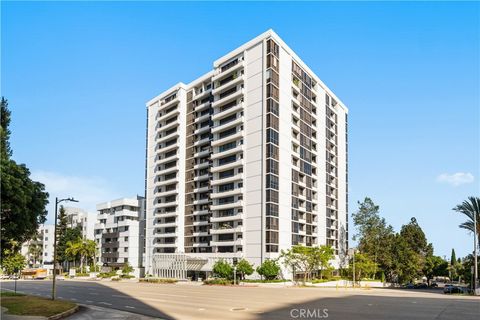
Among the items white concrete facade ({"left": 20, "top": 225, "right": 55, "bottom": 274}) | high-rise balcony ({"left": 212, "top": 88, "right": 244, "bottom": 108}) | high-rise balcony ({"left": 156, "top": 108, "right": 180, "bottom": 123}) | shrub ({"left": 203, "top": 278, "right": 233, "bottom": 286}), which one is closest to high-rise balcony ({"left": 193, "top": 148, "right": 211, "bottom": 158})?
high-rise balcony ({"left": 212, "top": 88, "right": 244, "bottom": 108})

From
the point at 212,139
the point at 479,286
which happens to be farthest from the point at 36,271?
the point at 479,286

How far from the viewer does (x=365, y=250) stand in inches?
3875

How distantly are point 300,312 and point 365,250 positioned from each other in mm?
74031

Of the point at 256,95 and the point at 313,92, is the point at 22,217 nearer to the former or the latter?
the point at 256,95

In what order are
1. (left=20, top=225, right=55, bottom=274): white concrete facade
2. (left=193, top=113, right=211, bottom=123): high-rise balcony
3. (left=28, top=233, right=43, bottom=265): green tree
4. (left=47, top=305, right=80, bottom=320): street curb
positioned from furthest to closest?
(left=20, top=225, right=55, bottom=274): white concrete facade → (left=28, top=233, right=43, bottom=265): green tree → (left=193, top=113, right=211, bottom=123): high-rise balcony → (left=47, top=305, right=80, bottom=320): street curb

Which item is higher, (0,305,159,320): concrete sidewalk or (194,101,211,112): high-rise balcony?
(194,101,211,112): high-rise balcony

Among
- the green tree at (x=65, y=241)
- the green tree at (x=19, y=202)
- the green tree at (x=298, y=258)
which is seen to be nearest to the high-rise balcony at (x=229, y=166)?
the green tree at (x=298, y=258)

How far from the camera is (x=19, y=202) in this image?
3466 cm

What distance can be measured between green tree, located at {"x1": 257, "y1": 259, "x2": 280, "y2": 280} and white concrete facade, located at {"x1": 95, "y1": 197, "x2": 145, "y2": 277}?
54.7 metres

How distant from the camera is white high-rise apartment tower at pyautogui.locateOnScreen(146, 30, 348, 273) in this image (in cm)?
8150

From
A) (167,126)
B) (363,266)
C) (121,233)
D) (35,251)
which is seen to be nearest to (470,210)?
(363,266)

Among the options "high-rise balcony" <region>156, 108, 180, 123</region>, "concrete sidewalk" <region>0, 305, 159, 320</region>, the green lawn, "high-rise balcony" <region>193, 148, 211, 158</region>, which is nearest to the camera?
"concrete sidewalk" <region>0, 305, 159, 320</region>

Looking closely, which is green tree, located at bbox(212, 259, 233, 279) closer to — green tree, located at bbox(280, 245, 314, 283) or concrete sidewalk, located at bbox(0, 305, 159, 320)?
green tree, located at bbox(280, 245, 314, 283)

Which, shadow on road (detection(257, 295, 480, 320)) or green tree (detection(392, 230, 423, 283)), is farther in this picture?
green tree (detection(392, 230, 423, 283))
